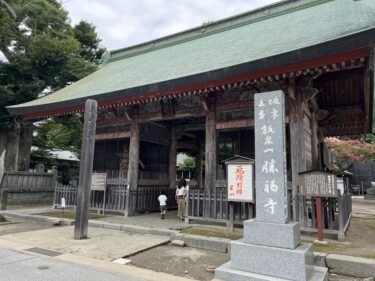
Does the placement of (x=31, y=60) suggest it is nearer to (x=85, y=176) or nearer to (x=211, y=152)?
(x=85, y=176)

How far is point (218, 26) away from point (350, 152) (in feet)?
64.2

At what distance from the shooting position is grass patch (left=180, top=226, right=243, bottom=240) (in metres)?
7.00

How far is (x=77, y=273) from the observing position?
14.8 ft

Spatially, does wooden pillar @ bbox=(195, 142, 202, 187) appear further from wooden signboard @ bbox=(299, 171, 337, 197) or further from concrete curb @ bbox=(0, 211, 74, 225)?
wooden signboard @ bbox=(299, 171, 337, 197)

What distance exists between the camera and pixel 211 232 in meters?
7.44

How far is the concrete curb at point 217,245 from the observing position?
4.75 m

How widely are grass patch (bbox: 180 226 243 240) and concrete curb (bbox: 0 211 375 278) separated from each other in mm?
418

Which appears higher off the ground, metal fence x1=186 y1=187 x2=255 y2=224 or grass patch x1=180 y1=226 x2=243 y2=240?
metal fence x1=186 y1=187 x2=255 y2=224

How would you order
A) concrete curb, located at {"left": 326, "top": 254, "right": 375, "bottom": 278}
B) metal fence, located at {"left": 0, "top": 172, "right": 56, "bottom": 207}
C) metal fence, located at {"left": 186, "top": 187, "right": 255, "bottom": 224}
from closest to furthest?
1. concrete curb, located at {"left": 326, "top": 254, "right": 375, "bottom": 278}
2. metal fence, located at {"left": 186, "top": 187, "right": 255, "bottom": 224}
3. metal fence, located at {"left": 0, "top": 172, "right": 56, "bottom": 207}

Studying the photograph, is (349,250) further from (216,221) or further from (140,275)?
(140,275)

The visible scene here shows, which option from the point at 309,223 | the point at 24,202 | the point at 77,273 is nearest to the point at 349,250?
the point at 309,223

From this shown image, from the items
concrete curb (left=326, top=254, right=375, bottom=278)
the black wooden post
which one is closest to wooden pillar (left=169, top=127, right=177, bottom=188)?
the black wooden post

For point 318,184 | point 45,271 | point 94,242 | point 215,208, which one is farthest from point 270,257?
point 94,242

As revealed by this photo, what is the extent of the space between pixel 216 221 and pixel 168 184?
4925 millimetres
